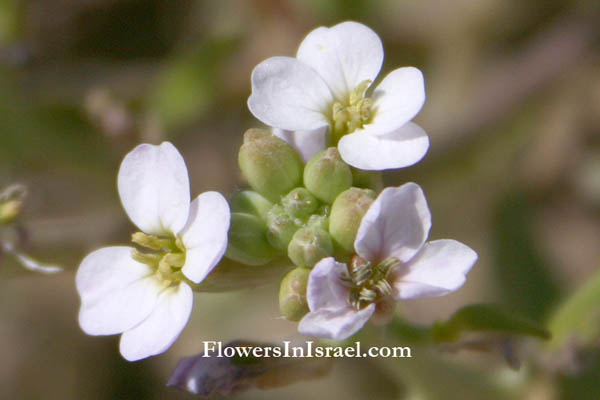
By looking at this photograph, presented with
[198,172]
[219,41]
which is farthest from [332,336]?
[198,172]

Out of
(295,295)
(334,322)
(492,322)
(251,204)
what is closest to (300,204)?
(251,204)

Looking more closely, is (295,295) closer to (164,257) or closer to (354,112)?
(164,257)

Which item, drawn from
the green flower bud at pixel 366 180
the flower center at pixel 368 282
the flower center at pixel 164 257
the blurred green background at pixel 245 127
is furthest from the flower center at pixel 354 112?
the blurred green background at pixel 245 127

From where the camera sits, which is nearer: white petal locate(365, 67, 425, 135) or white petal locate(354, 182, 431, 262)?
white petal locate(354, 182, 431, 262)

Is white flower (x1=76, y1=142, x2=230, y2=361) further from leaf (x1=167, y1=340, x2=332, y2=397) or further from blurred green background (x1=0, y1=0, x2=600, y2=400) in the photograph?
blurred green background (x1=0, y1=0, x2=600, y2=400)

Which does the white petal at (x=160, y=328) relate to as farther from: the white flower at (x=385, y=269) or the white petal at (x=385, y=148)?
the white petal at (x=385, y=148)

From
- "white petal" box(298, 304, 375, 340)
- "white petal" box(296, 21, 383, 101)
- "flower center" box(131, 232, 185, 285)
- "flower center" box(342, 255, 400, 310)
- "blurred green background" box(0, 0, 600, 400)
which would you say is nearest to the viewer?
"white petal" box(298, 304, 375, 340)

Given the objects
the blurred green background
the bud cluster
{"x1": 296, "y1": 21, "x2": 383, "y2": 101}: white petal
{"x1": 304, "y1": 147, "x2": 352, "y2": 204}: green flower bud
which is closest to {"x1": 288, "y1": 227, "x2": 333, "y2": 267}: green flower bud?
the bud cluster
